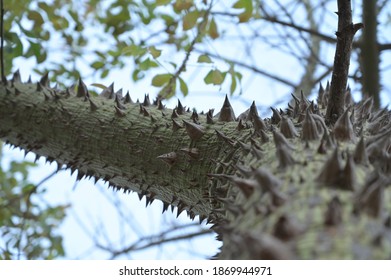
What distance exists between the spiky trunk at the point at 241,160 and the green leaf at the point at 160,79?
516 millimetres

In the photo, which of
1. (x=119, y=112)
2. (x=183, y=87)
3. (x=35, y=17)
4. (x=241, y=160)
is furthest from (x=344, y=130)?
(x=35, y=17)

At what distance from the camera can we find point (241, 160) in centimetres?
172

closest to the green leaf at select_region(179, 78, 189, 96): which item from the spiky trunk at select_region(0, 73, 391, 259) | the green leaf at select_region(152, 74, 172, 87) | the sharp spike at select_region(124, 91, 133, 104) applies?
the green leaf at select_region(152, 74, 172, 87)

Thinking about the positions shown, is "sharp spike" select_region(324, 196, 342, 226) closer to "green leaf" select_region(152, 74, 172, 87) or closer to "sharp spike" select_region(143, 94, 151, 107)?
"sharp spike" select_region(143, 94, 151, 107)

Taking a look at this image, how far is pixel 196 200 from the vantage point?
210 centimetres

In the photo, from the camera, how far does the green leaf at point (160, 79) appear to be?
320 centimetres

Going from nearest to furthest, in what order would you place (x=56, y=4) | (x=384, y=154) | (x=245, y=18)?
(x=384, y=154) → (x=245, y=18) → (x=56, y=4)

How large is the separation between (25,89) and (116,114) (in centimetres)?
78

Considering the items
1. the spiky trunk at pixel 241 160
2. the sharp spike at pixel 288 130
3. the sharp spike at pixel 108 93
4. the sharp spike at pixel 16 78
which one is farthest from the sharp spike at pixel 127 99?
the sharp spike at pixel 288 130

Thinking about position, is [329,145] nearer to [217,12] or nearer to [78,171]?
[78,171]

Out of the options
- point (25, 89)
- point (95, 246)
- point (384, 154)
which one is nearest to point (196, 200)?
point (384, 154)

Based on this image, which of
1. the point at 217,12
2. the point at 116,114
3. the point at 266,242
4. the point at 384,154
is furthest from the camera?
the point at 217,12

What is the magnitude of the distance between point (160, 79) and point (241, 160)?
1601mm

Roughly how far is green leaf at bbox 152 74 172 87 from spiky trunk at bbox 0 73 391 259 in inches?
20.3
